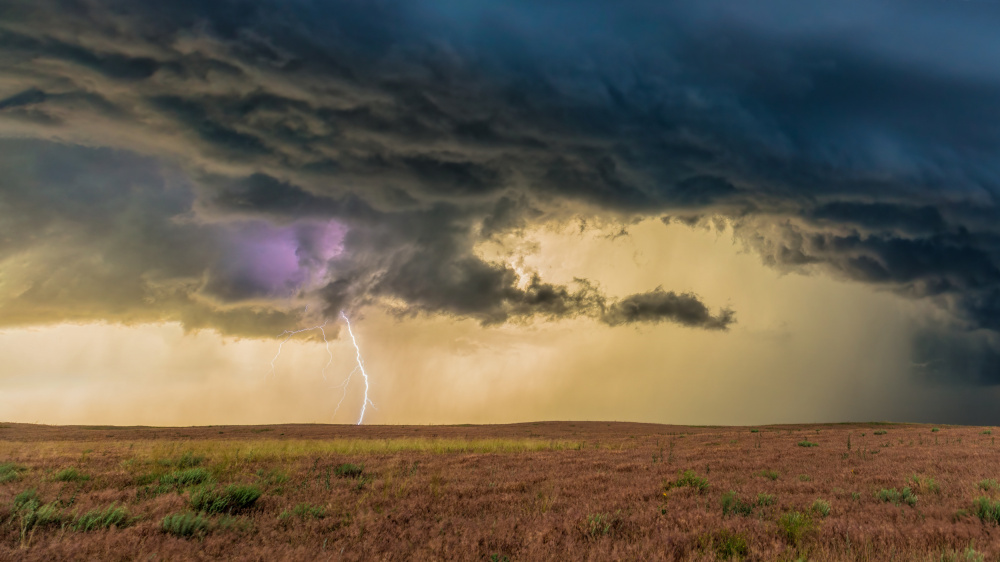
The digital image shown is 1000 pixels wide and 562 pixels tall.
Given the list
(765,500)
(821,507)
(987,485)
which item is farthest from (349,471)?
(987,485)

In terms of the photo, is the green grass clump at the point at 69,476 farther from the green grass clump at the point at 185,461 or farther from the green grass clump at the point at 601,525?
the green grass clump at the point at 601,525

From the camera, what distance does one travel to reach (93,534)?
21.6ft

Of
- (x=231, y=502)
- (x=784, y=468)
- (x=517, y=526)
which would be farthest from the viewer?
(x=784, y=468)

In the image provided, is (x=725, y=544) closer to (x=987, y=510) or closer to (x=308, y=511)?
(x=987, y=510)

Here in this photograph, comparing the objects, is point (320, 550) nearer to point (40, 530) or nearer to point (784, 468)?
point (40, 530)

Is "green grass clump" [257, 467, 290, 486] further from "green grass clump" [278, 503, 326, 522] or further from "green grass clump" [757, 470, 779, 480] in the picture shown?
"green grass clump" [757, 470, 779, 480]

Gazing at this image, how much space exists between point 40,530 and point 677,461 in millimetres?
15692

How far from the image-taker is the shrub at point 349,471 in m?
12.7

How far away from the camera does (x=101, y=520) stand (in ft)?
23.8

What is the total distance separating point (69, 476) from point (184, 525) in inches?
287

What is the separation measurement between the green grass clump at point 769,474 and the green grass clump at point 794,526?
4713mm

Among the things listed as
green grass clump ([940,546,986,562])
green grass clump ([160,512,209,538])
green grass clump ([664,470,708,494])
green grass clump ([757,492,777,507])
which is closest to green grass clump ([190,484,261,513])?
green grass clump ([160,512,209,538])

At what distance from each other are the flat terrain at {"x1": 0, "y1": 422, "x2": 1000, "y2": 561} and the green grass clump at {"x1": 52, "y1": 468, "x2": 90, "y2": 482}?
0.08 metres

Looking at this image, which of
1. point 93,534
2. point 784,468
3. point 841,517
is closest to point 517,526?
point 841,517
